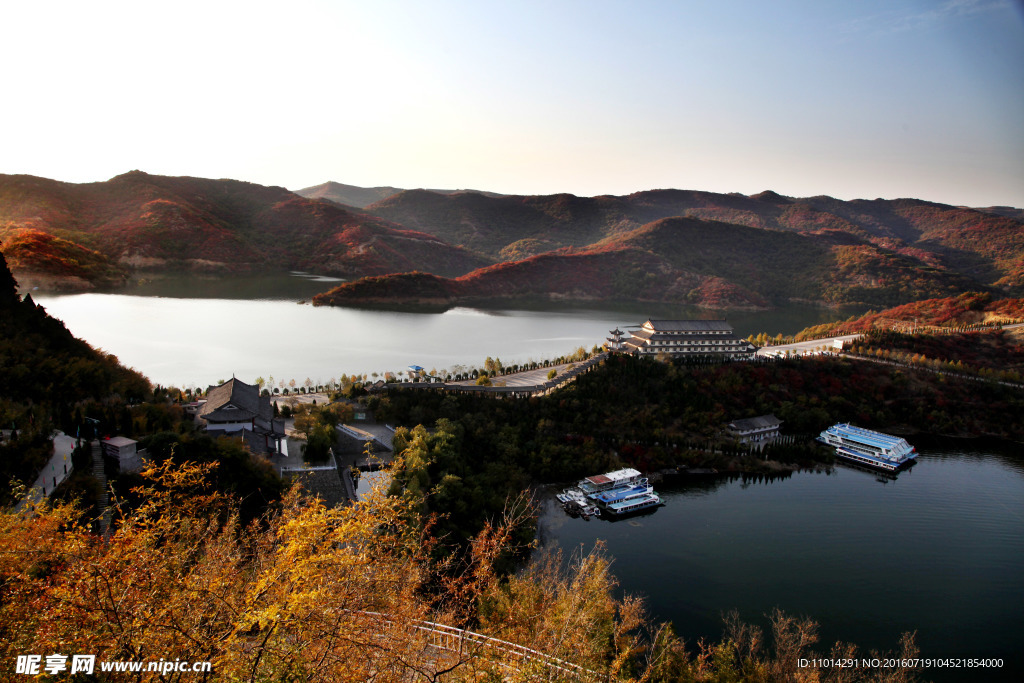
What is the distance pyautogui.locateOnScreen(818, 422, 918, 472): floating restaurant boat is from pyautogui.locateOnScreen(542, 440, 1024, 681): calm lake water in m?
1.07

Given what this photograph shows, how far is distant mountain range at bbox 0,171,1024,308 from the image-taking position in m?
61.9

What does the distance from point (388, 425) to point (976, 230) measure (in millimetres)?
140134

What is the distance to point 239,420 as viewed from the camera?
58.9ft

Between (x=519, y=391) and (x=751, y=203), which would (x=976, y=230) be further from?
(x=519, y=391)

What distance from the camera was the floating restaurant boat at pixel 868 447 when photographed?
24.9 meters

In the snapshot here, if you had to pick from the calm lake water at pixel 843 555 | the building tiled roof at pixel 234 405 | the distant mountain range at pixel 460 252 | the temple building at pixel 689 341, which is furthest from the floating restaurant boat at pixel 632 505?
the distant mountain range at pixel 460 252

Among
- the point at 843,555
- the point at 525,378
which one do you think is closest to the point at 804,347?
the point at 525,378

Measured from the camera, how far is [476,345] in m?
42.1

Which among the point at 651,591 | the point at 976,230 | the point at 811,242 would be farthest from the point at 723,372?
the point at 976,230

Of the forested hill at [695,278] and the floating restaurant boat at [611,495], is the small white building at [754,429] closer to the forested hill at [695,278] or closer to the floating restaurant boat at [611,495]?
the floating restaurant boat at [611,495]

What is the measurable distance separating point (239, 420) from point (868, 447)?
89.2ft

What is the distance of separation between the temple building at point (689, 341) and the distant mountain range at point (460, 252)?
38.5m

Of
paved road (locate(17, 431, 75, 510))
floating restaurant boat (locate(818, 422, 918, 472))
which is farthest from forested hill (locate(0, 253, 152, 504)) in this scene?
floating restaurant boat (locate(818, 422, 918, 472))

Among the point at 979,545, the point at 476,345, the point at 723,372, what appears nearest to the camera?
the point at 979,545
